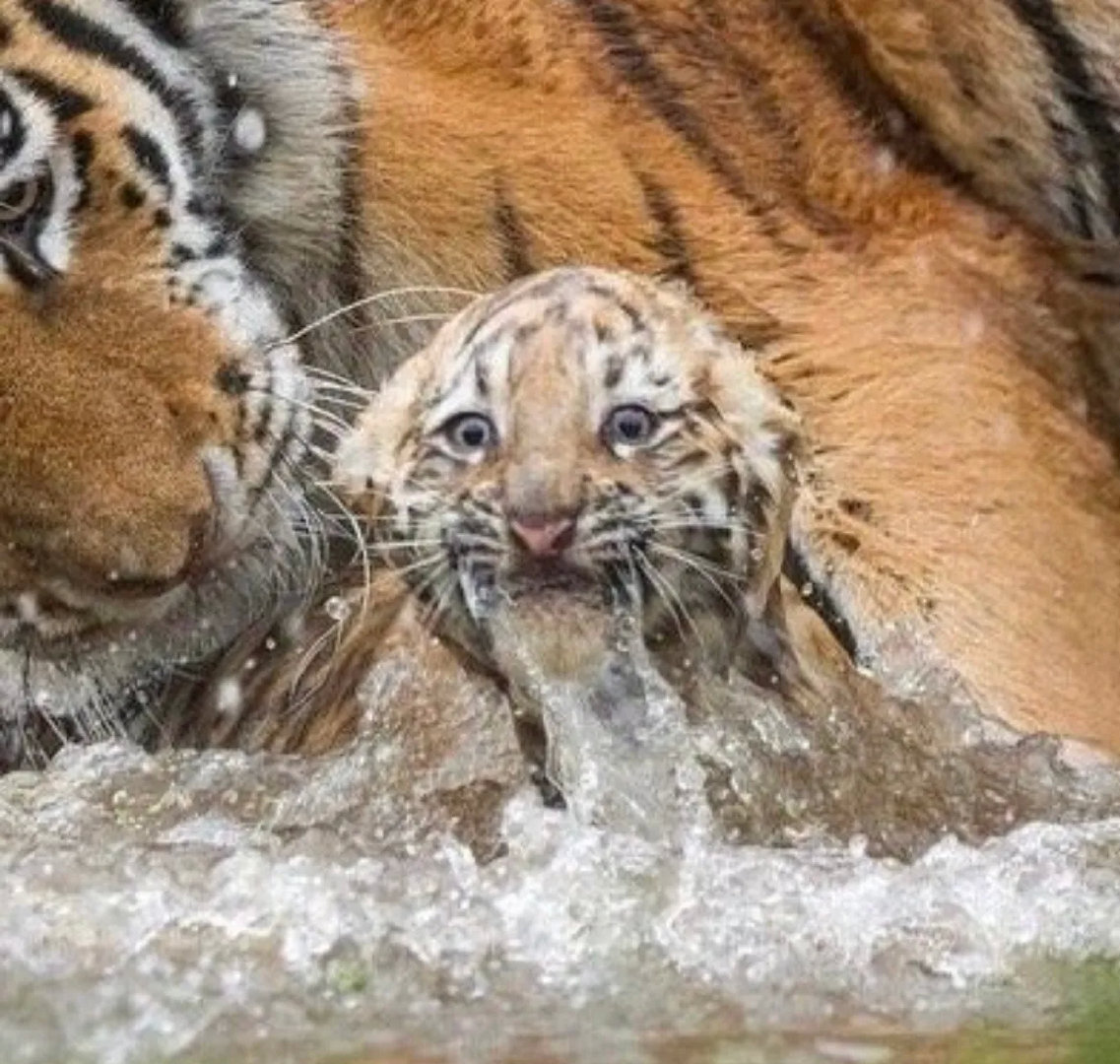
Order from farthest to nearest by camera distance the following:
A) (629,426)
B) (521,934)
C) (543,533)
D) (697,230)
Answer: (697,230)
(629,426)
(543,533)
(521,934)

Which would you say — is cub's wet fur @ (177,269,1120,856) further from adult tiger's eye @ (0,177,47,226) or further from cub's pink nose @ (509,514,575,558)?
adult tiger's eye @ (0,177,47,226)

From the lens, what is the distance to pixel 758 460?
3.94m

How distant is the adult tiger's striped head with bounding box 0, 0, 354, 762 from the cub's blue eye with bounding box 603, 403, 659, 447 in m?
0.42

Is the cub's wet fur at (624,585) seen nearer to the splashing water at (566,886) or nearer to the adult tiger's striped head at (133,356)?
the splashing water at (566,886)

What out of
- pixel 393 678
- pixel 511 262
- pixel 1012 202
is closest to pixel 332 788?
pixel 393 678

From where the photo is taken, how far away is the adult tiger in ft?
13.8

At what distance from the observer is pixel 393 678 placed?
4.16 m

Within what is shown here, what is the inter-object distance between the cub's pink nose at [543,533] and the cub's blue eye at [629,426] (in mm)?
163

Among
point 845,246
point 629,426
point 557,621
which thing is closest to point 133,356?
point 629,426

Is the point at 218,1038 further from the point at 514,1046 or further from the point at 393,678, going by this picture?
the point at 393,678

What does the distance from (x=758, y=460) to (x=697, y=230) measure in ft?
2.54

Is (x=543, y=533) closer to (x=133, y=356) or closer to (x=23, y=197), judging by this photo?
(x=133, y=356)

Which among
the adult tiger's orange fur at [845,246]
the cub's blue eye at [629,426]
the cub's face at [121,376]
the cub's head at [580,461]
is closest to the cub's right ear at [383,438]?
the cub's head at [580,461]

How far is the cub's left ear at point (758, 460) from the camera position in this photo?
390 centimetres
